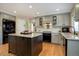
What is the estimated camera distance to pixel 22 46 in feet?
9.71

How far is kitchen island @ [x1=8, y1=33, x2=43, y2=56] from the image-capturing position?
2.79 meters

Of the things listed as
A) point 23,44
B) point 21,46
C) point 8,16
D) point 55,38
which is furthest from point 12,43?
point 55,38

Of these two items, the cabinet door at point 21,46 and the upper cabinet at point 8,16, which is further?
the cabinet door at point 21,46

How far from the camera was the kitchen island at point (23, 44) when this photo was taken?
279 cm

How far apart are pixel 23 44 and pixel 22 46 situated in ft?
0.27

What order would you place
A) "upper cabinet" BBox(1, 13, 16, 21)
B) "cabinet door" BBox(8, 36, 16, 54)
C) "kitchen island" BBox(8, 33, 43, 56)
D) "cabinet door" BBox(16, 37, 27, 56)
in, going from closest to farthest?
1. "upper cabinet" BBox(1, 13, 16, 21)
2. "kitchen island" BBox(8, 33, 43, 56)
3. "cabinet door" BBox(16, 37, 27, 56)
4. "cabinet door" BBox(8, 36, 16, 54)

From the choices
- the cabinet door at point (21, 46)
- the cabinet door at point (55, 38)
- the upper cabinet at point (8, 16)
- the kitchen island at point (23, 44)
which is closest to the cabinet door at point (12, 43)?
the kitchen island at point (23, 44)

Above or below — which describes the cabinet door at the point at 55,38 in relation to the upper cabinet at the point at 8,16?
below

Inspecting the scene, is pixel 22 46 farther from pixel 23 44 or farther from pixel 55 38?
pixel 55 38

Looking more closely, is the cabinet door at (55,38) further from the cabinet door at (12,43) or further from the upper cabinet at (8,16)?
the upper cabinet at (8,16)

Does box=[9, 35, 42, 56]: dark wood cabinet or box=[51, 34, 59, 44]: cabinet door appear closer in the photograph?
box=[9, 35, 42, 56]: dark wood cabinet

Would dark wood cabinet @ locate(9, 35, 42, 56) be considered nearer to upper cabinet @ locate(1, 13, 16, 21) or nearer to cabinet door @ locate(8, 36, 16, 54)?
cabinet door @ locate(8, 36, 16, 54)

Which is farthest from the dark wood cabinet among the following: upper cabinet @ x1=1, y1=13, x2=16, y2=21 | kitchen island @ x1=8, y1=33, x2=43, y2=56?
upper cabinet @ x1=1, y1=13, x2=16, y2=21

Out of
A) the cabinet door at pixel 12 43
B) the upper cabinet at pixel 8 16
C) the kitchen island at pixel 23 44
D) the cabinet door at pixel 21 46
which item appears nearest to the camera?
the upper cabinet at pixel 8 16
